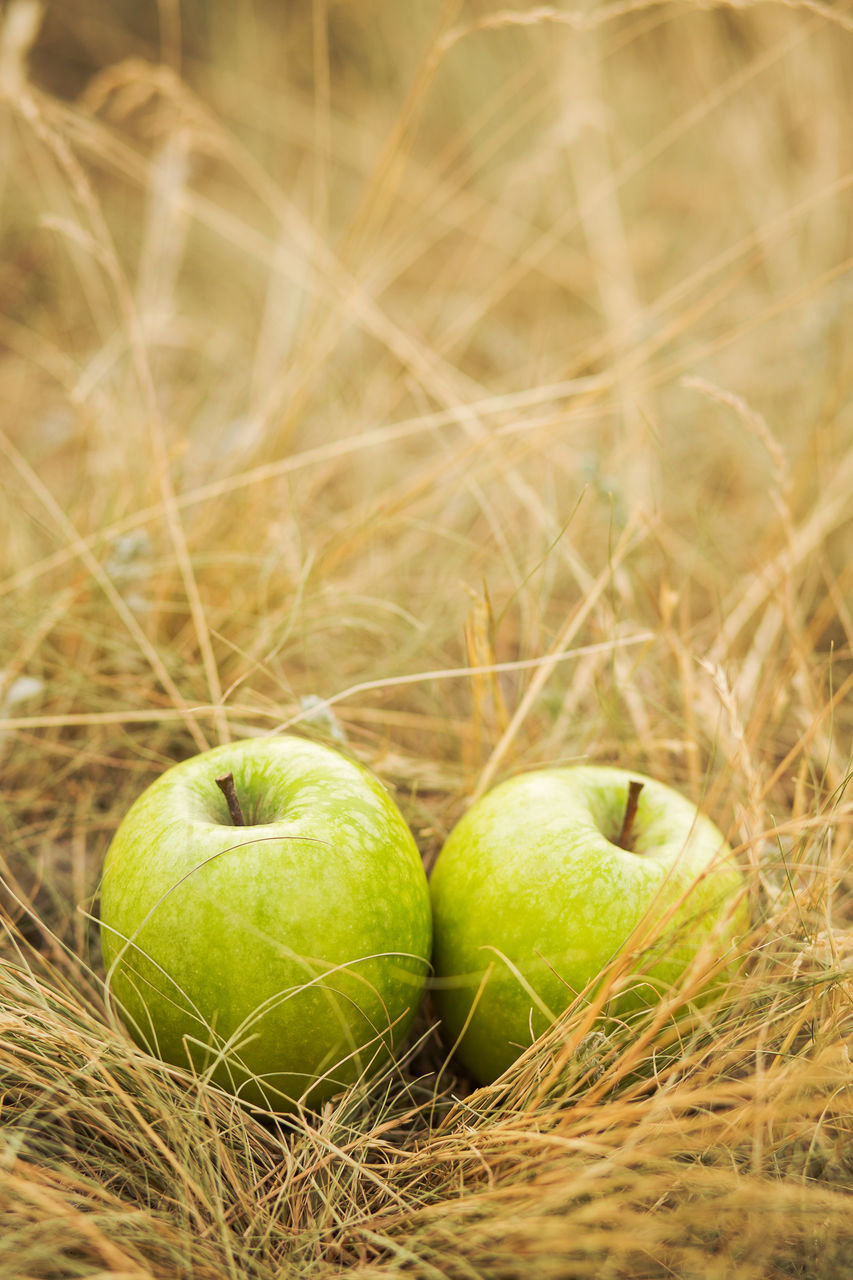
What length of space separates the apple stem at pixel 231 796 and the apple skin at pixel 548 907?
13.1 inches

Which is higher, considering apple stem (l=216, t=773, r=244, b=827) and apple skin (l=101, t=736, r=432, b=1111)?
apple stem (l=216, t=773, r=244, b=827)

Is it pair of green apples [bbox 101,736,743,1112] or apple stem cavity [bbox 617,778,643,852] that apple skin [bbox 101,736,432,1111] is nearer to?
pair of green apples [bbox 101,736,743,1112]

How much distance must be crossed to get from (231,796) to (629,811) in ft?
1.96

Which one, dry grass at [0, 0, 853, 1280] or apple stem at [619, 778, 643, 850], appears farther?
apple stem at [619, 778, 643, 850]

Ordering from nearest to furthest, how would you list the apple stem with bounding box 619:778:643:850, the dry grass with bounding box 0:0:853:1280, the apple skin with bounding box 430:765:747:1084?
the dry grass with bounding box 0:0:853:1280
the apple skin with bounding box 430:765:747:1084
the apple stem with bounding box 619:778:643:850

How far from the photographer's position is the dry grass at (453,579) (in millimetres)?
1037

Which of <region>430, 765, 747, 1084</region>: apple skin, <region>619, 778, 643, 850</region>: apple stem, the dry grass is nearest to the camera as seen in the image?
the dry grass

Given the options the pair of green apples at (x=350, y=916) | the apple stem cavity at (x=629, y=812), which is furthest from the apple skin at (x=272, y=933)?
the apple stem cavity at (x=629, y=812)

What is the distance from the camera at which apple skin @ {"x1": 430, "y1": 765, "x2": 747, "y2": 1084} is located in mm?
1183

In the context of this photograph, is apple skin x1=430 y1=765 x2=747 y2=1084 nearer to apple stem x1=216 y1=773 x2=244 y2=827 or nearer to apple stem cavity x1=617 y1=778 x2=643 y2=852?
apple stem cavity x1=617 y1=778 x2=643 y2=852

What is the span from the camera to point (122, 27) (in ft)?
16.4

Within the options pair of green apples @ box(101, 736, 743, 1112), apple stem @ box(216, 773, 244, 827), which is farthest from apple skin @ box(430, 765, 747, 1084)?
apple stem @ box(216, 773, 244, 827)

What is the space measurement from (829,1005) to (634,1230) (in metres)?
0.41

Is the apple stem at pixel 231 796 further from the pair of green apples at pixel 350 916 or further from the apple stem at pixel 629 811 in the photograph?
the apple stem at pixel 629 811
